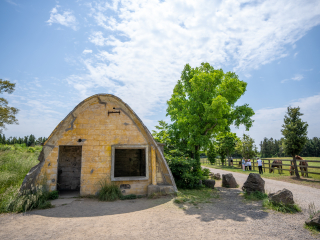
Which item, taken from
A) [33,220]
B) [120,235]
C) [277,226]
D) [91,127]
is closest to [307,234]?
[277,226]

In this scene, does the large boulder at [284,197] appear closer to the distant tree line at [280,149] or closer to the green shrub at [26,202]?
the green shrub at [26,202]

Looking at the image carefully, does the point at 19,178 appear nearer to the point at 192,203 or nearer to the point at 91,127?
the point at 91,127

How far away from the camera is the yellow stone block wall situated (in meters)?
7.91

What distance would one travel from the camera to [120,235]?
4426 mm

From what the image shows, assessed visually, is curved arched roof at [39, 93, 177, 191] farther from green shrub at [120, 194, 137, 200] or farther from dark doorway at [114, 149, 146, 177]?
dark doorway at [114, 149, 146, 177]

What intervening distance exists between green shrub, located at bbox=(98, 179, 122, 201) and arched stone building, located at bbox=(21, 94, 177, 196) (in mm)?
209

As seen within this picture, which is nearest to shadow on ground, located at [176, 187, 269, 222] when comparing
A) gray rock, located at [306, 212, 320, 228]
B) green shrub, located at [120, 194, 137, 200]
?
gray rock, located at [306, 212, 320, 228]

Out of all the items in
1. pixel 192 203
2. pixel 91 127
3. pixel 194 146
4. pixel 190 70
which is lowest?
pixel 192 203

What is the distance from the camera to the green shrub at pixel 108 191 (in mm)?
7547

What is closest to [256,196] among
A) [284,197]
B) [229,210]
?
[284,197]

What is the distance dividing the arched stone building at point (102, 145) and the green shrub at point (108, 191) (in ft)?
0.69

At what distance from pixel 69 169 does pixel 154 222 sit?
7.57 m

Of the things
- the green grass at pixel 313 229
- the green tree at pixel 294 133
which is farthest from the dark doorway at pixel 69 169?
the green tree at pixel 294 133

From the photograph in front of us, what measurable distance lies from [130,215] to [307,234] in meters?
4.77
